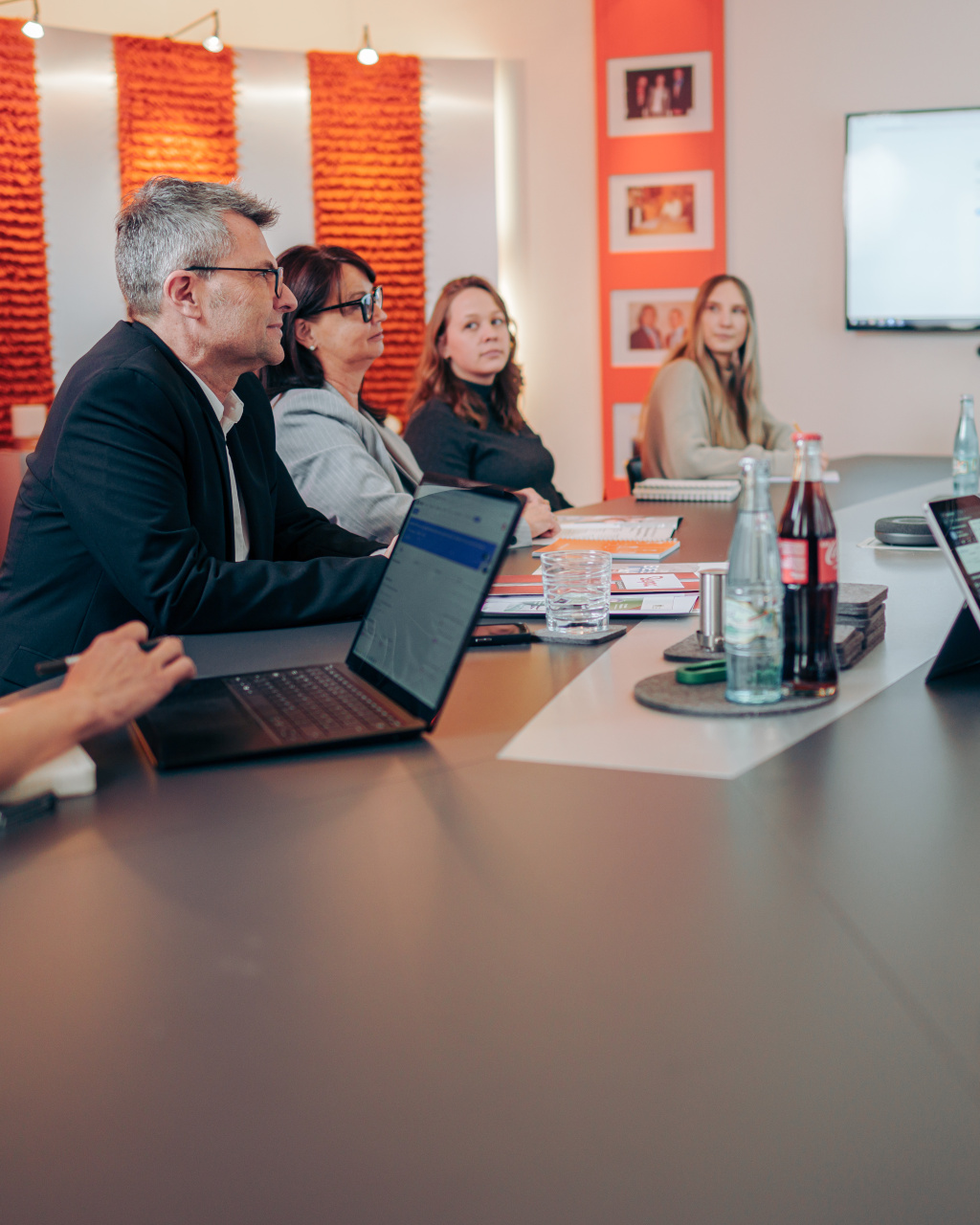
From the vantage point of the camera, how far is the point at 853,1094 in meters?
0.56

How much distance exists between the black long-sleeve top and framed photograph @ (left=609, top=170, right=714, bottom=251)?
251cm

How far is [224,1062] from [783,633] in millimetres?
736

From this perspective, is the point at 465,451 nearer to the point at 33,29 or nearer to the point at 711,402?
the point at 711,402

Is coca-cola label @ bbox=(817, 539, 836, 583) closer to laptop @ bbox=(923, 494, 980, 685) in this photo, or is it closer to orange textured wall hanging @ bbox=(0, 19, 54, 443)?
laptop @ bbox=(923, 494, 980, 685)

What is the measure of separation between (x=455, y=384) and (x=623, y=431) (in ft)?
7.85

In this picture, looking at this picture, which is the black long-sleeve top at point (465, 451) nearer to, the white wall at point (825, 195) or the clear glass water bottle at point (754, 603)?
the clear glass water bottle at point (754, 603)

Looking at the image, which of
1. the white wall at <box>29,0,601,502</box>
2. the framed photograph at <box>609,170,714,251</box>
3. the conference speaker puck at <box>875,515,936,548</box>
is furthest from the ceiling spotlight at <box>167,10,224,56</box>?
the conference speaker puck at <box>875,515,936,548</box>

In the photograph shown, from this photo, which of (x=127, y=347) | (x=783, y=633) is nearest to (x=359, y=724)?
(x=783, y=633)

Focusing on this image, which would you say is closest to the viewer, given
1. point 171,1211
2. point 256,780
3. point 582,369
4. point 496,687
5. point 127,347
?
point 171,1211

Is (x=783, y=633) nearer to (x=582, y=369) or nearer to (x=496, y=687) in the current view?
(x=496, y=687)

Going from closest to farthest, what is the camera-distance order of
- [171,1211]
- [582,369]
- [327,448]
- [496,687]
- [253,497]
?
1. [171,1211]
2. [496,687]
3. [253,497]
4. [327,448]
5. [582,369]

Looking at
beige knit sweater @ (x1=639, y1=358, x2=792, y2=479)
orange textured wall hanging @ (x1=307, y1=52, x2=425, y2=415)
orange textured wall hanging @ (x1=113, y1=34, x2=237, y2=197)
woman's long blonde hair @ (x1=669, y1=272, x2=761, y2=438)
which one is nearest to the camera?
beige knit sweater @ (x1=639, y1=358, x2=792, y2=479)

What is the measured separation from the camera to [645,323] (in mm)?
5496

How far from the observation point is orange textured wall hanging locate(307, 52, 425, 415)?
5.14 meters
